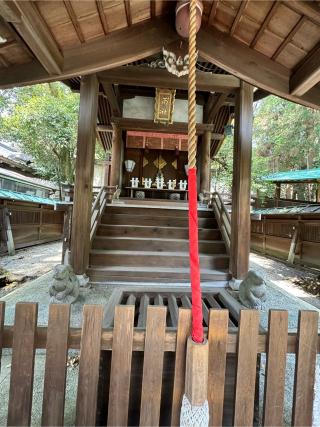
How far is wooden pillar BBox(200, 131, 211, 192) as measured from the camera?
8.26 metres

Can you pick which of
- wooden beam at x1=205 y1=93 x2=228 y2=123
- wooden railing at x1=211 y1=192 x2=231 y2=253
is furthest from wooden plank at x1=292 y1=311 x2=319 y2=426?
wooden beam at x1=205 y1=93 x2=228 y2=123

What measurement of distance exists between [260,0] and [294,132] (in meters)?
14.3

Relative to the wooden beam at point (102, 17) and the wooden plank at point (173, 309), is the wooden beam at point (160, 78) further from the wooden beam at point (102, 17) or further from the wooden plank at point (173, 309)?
the wooden plank at point (173, 309)

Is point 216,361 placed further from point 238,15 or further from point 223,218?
point 223,218

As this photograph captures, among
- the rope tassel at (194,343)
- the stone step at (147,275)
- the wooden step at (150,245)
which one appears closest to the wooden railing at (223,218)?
the wooden step at (150,245)

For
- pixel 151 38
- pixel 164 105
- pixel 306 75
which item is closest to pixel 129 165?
pixel 164 105

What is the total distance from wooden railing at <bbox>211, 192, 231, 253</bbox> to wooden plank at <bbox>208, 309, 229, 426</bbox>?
3.96 meters

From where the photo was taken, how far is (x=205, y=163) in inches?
335

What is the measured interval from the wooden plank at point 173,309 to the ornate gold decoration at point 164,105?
6527mm

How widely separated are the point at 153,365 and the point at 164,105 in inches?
292

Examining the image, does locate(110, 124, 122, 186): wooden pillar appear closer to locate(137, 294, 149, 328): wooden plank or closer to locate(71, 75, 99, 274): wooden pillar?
locate(71, 75, 99, 274): wooden pillar

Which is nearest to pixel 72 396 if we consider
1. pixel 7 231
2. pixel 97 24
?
pixel 97 24

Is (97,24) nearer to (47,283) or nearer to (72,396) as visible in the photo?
(72,396)

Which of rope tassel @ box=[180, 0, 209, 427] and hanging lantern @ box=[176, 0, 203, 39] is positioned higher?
hanging lantern @ box=[176, 0, 203, 39]
